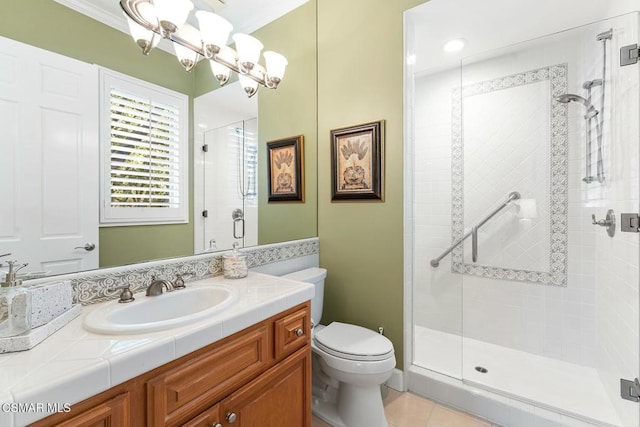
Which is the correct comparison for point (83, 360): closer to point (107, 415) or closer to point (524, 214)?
point (107, 415)

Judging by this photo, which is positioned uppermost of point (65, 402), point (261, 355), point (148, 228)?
point (148, 228)

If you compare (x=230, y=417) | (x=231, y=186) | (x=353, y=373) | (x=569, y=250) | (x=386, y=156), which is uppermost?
(x=386, y=156)

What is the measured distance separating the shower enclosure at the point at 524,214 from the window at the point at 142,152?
51.2 inches

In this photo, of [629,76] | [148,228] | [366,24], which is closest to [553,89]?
[629,76]

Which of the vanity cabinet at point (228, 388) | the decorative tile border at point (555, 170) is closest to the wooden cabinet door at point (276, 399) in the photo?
the vanity cabinet at point (228, 388)

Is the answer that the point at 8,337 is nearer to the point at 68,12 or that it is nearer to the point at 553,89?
the point at 68,12

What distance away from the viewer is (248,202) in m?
1.77

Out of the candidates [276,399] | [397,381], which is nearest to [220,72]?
[276,399]

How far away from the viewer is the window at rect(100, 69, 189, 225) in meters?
1.14

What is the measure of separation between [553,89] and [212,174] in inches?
94.0

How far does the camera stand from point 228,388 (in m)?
0.94

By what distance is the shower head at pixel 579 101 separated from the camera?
186cm

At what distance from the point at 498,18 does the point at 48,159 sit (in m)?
2.40

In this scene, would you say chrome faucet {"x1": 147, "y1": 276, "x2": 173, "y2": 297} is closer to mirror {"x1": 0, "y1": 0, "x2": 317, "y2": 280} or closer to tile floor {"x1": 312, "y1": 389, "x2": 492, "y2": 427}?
mirror {"x1": 0, "y1": 0, "x2": 317, "y2": 280}
